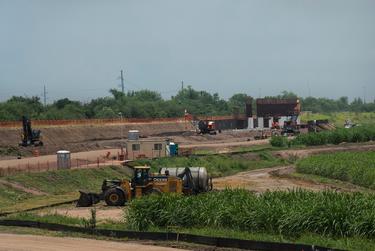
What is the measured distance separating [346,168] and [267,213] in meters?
33.2

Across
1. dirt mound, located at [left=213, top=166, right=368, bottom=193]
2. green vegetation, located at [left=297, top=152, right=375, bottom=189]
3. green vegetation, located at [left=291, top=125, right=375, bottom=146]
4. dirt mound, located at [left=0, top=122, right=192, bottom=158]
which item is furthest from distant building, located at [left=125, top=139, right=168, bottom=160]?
green vegetation, located at [left=291, top=125, right=375, bottom=146]

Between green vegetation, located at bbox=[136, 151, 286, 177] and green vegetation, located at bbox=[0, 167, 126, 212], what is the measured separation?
5839 millimetres

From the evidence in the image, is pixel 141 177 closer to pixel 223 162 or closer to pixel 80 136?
pixel 223 162

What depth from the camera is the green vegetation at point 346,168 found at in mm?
50419

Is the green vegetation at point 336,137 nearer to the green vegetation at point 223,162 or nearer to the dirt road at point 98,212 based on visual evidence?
the green vegetation at point 223,162

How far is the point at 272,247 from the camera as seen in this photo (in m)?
20.7

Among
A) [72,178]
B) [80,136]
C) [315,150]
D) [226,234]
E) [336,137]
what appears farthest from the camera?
[336,137]

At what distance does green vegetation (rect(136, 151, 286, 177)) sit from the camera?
2426 inches

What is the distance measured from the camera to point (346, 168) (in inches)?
2172

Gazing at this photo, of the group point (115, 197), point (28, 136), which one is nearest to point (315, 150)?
point (28, 136)

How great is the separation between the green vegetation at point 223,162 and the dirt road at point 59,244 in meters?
33.3

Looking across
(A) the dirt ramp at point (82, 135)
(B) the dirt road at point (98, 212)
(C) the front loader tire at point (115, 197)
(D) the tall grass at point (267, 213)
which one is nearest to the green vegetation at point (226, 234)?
(D) the tall grass at point (267, 213)

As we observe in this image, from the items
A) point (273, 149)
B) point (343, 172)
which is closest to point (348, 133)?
point (273, 149)

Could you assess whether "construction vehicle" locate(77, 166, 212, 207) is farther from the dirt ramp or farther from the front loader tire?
the dirt ramp
